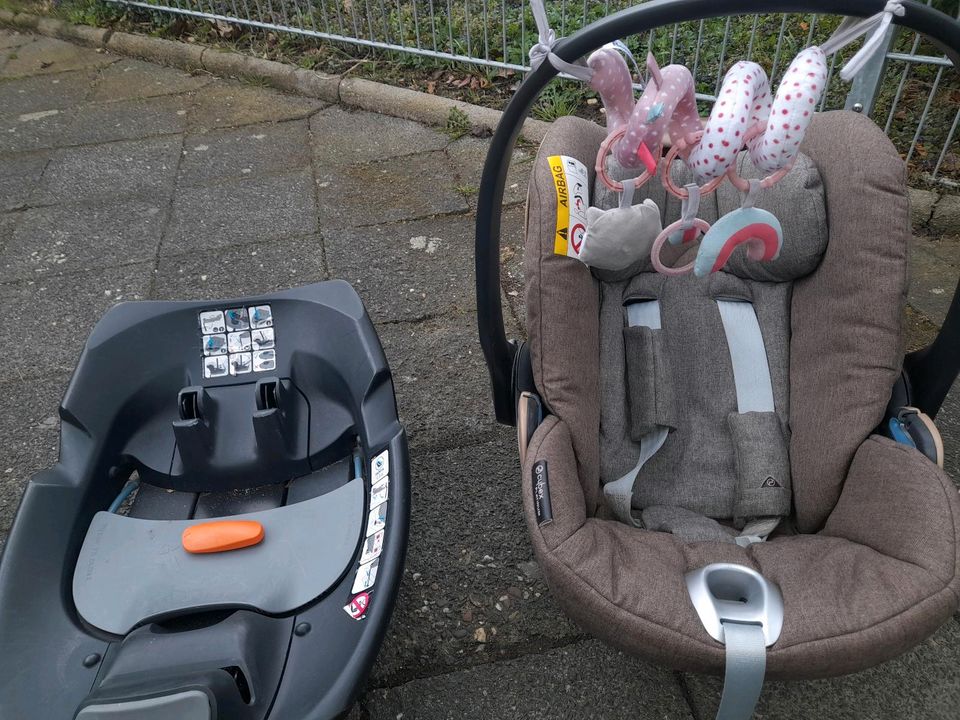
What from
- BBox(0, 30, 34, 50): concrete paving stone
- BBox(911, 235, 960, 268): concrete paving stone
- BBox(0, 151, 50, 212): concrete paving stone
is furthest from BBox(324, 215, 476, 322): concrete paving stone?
BBox(0, 30, 34, 50): concrete paving stone

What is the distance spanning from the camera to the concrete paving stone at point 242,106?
3.26 metres

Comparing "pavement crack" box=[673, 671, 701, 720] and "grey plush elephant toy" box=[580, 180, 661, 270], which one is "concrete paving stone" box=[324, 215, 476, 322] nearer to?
"grey plush elephant toy" box=[580, 180, 661, 270]

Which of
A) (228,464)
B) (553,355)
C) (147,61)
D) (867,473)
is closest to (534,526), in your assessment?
(553,355)

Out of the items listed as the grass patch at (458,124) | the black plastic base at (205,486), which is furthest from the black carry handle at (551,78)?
the grass patch at (458,124)

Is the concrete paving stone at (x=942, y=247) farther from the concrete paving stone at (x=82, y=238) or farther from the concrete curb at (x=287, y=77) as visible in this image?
the concrete paving stone at (x=82, y=238)

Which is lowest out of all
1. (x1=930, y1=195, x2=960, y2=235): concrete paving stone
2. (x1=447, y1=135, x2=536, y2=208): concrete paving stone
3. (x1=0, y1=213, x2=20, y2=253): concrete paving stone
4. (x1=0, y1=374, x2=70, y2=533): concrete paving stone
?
(x1=0, y1=374, x2=70, y2=533): concrete paving stone

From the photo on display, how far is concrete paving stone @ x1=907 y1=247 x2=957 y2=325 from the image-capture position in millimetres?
2061

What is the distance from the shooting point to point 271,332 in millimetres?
1564

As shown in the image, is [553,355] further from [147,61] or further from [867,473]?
[147,61]

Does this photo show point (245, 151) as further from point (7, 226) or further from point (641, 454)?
point (641, 454)

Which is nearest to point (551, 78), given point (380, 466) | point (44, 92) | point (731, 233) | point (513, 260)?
point (731, 233)

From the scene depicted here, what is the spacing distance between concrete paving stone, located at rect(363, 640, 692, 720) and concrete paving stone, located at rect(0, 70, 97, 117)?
3.47 metres

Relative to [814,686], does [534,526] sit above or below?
above

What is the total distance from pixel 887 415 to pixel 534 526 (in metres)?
0.71
